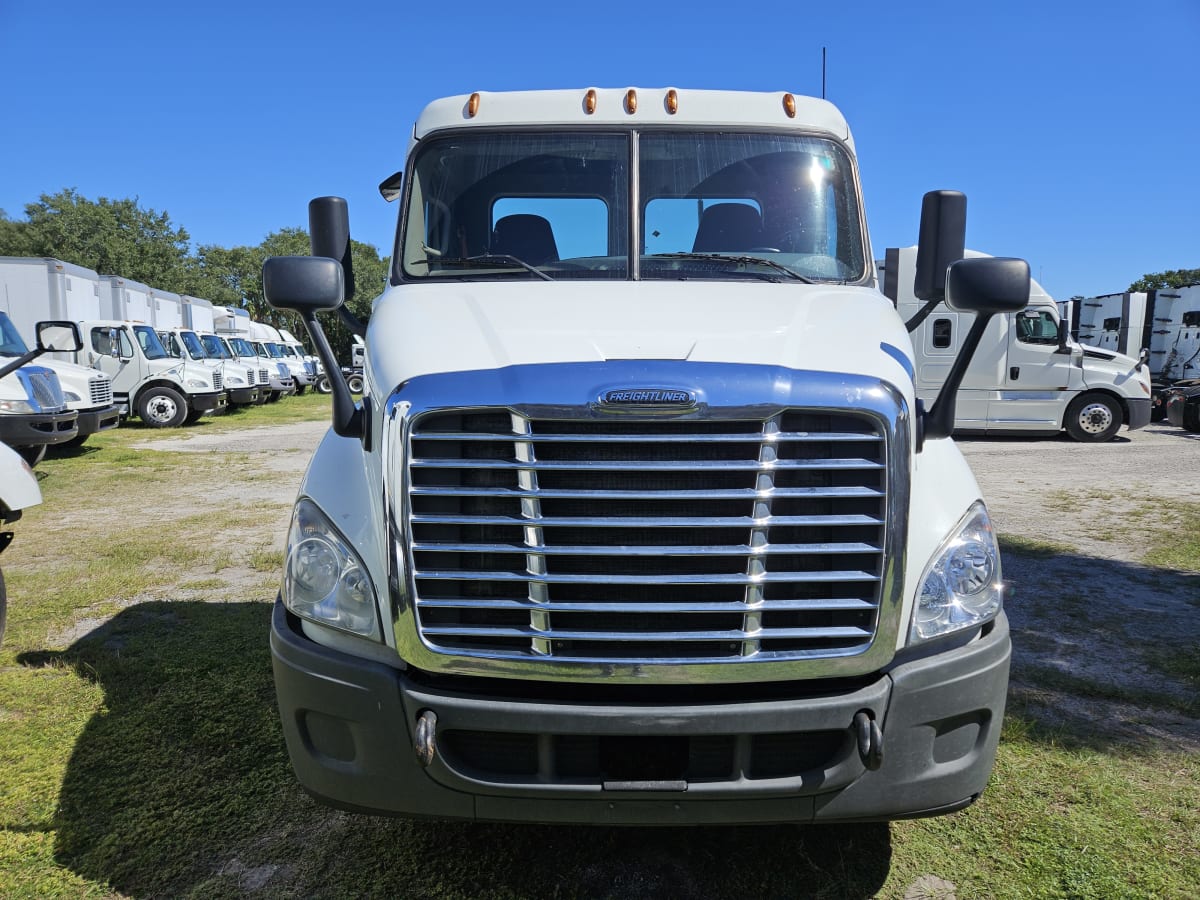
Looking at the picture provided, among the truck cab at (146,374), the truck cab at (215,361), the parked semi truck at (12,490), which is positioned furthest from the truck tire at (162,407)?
the parked semi truck at (12,490)

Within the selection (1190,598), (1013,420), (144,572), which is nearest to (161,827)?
(144,572)

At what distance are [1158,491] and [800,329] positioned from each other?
957 centimetres

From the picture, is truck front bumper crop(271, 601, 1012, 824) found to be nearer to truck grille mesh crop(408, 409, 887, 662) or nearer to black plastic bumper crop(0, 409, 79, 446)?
truck grille mesh crop(408, 409, 887, 662)

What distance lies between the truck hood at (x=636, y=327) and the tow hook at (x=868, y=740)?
3.15ft

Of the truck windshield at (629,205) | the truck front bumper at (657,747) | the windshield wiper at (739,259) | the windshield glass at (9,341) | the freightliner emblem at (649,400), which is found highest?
the truck windshield at (629,205)

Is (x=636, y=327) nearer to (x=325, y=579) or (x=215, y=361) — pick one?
(x=325, y=579)

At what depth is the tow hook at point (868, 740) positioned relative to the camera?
7.62ft

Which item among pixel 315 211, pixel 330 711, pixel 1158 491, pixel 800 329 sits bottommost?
pixel 1158 491

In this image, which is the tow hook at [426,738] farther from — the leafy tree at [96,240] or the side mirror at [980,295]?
the leafy tree at [96,240]

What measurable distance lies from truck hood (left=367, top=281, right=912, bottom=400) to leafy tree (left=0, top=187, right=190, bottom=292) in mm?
56219

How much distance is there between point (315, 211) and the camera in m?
3.78

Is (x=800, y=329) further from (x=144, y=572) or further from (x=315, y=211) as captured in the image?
(x=144, y=572)

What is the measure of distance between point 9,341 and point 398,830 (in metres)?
10.9

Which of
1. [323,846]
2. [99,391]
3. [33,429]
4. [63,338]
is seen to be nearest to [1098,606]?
[323,846]
